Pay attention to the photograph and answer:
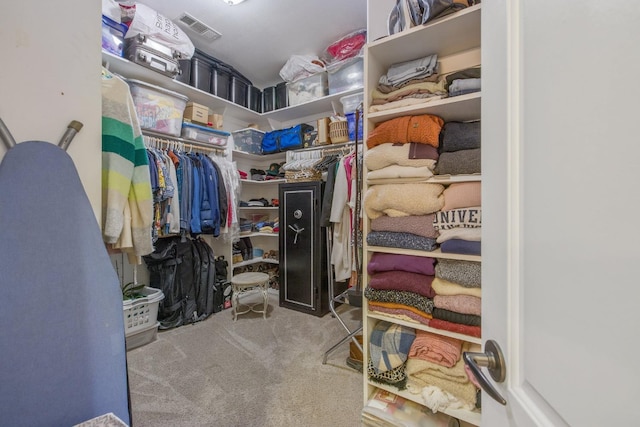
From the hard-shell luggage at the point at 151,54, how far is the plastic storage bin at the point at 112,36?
0.19 feet

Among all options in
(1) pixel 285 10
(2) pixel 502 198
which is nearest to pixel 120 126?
(2) pixel 502 198

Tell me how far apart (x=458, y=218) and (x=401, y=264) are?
352mm

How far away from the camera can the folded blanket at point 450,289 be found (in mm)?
1154

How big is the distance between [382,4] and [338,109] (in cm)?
141

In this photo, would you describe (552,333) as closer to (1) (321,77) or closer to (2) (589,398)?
(2) (589,398)

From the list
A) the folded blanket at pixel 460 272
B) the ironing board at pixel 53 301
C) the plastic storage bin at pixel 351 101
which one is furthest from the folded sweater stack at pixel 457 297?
the plastic storage bin at pixel 351 101

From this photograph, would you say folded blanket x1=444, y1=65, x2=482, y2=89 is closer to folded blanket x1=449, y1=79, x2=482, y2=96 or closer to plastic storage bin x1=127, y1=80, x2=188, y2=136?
folded blanket x1=449, y1=79, x2=482, y2=96

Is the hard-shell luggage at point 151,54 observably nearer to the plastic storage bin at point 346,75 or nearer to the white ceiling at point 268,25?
the white ceiling at point 268,25

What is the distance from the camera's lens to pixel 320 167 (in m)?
2.78

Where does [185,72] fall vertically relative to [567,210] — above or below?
above

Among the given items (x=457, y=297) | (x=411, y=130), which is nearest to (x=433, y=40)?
(x=411, y=130)

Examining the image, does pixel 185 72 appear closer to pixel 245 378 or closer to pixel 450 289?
pixel 245 378

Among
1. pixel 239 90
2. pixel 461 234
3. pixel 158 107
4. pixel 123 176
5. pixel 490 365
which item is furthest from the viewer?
pixel 239 90

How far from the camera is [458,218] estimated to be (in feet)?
3.84
